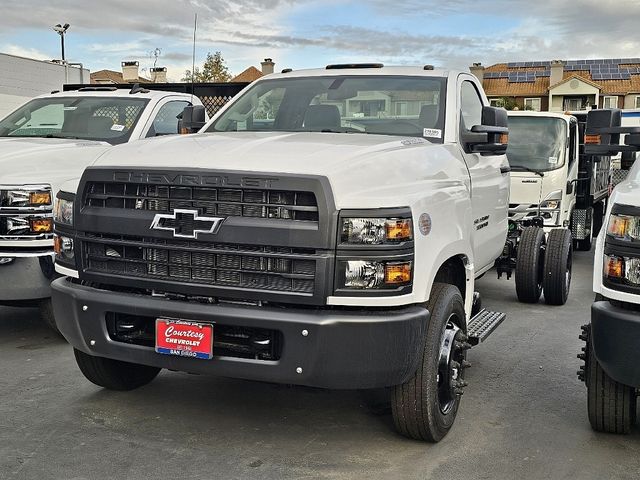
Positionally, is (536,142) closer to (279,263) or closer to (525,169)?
(525,169)

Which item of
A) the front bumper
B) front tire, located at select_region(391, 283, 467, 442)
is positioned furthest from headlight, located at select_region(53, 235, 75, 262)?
front tire, located at select_region(391, 283, 467, 442)

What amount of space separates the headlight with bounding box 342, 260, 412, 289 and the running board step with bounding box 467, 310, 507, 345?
1278 mm

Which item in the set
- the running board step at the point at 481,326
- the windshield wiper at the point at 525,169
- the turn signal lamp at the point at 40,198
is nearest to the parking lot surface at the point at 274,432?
the running board step at the point at 481,326

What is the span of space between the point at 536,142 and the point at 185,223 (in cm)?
800

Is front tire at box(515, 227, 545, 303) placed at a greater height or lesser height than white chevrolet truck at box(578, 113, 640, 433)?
lesser

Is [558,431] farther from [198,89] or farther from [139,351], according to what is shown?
[198,89]

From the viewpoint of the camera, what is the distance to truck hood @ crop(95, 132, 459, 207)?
148 inches

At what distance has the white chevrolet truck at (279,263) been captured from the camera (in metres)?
3.65

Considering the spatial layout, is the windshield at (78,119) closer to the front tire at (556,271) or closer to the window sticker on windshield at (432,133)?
the window sticker on windshield at (432,133)

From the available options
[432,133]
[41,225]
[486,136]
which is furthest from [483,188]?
[41,225]

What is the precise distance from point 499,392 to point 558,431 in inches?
29.4

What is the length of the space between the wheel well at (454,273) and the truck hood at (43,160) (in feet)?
9.90

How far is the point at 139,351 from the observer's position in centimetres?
400

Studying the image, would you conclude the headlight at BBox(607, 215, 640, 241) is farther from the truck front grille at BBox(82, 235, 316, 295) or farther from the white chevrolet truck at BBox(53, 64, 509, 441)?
the truck front grille at BBox(82, 235, 316, 295)
